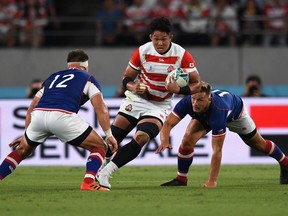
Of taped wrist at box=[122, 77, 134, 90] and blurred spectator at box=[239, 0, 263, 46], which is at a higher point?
taped wrist at box=[122, 77, 134, 90]

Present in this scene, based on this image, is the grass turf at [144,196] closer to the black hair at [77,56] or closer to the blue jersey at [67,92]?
the blue jersey at [67,92]

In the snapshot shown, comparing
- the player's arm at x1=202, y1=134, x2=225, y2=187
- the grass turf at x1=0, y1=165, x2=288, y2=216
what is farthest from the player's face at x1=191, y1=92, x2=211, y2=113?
the grass turf at x1=0, y1=165, x2=288, y2=216

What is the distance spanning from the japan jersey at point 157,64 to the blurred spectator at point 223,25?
9025mm

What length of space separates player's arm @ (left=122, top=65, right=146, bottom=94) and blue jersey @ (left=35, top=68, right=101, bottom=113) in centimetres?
87

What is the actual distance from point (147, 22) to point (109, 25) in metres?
0.89

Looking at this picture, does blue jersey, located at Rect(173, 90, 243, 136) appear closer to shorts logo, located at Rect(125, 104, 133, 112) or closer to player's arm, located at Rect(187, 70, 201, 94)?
player's arm, located at Rect(187, 70, 201, 94)

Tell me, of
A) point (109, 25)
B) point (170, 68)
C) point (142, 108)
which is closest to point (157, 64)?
point (170, 68)

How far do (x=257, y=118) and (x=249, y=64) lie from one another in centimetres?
416

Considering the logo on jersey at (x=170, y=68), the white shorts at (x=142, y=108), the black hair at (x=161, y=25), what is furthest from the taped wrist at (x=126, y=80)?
the black hair at (x=161, y=25)

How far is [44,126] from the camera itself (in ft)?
37.2

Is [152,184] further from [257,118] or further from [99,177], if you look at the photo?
[257,118]

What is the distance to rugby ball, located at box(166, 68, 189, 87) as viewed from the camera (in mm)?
12086

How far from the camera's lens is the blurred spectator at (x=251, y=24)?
21656mm

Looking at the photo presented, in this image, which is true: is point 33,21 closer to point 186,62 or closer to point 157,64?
point 157,64
